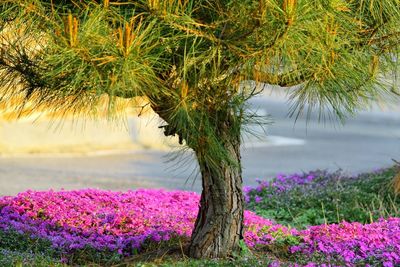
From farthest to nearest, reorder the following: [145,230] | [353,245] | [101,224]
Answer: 1. [101,224]
2. [145,230]
3. [353,245]

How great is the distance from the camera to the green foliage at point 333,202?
22.1 feet

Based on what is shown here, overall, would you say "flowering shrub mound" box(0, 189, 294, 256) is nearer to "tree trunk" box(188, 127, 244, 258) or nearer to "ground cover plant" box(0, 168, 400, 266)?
"ground cover plant" box(0, 168, 400, 266)

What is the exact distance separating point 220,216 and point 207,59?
1299mm

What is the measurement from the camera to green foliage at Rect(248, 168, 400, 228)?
22.1 ft

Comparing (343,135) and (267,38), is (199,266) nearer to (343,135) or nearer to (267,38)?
(267,38)

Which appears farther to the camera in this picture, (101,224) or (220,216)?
(101,224)

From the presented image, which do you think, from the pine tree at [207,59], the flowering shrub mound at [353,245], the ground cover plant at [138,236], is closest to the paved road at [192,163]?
the ground cover plant at [138,236]

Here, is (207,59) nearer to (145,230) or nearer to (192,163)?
(145,230)

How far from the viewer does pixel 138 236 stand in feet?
16.8

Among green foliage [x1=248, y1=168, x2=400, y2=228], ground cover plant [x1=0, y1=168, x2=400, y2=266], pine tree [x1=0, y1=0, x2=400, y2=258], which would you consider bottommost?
ground cover plant [x1=0, y1=168, x2=400, y2=266]

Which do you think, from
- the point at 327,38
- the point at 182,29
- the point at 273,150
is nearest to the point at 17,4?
the point at 182,29

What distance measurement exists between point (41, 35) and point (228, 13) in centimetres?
90

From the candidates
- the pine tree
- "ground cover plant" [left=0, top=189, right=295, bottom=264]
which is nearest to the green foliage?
"ground cover plant" [left=0, top=189, right=295, bottom=264]

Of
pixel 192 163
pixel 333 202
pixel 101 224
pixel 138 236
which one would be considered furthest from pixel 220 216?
pixel 192 163
